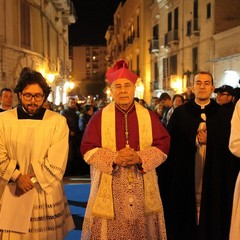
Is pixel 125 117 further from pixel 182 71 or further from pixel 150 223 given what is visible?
pixel 182 71

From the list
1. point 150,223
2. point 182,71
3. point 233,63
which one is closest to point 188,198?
point 150,223

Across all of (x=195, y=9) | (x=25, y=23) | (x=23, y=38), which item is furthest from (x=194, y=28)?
(x=23, y=38)

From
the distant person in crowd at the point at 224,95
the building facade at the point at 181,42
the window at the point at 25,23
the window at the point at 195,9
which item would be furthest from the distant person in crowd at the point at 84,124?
the window at the point at 195,9

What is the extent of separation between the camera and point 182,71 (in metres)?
23.9

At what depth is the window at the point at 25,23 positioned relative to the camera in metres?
18.3

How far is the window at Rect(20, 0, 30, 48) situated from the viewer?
1833cm

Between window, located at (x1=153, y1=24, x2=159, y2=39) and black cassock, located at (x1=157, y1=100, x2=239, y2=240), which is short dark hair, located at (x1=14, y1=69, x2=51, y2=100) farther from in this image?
window, located at (x1=153, y1=24, x2=159, y2=39)

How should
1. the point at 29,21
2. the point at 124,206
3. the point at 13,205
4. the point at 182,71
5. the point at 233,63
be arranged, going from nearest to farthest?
the point at 13,205 < the point at 124,206 < the point at 233,63 < the point at 29,21 < the point at 182,71

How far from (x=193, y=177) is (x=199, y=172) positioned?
10 centimetres

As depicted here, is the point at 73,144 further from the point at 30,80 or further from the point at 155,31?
the point at 155,31

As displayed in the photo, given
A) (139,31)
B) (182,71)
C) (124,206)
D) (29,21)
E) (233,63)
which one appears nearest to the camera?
(124,206)

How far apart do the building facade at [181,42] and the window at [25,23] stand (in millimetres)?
8089

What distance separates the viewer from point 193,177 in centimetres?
469

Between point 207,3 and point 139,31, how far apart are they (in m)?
14.7
